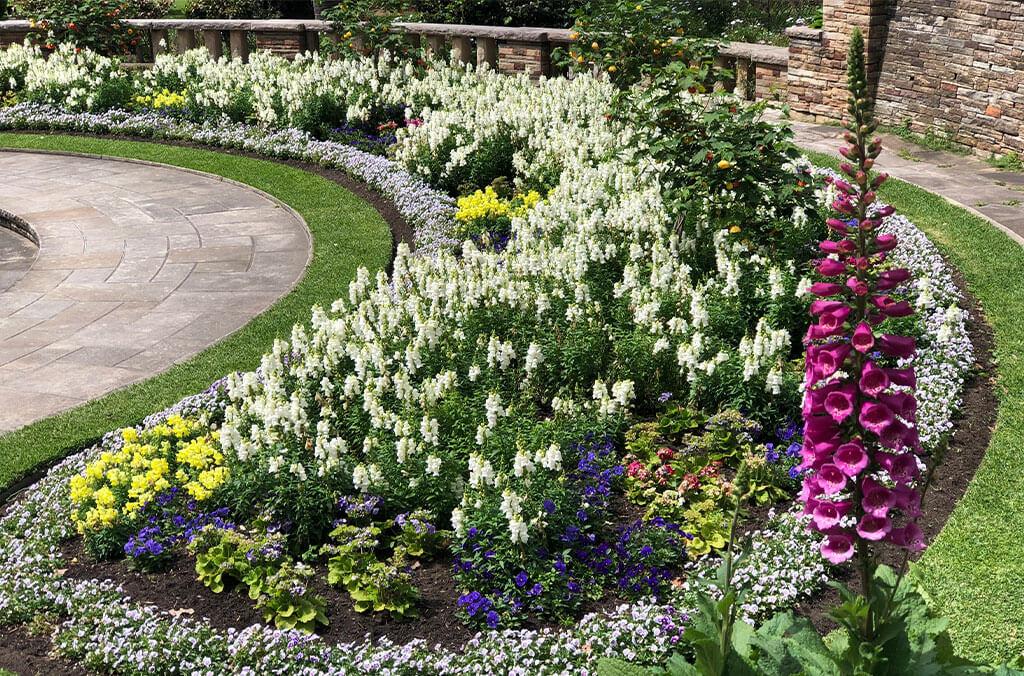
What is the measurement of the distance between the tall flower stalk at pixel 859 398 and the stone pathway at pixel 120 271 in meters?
5.94

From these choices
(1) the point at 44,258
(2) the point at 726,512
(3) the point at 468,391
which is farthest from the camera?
(1) the point at 44,258

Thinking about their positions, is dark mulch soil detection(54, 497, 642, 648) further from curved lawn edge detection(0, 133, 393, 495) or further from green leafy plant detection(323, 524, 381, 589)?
curved lawn edge detection(0, 133, 393, 495)

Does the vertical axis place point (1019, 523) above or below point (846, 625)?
below

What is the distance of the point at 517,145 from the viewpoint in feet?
38.3

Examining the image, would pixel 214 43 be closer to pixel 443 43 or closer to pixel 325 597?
pixel 443 43

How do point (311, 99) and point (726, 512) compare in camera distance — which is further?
point (311, 99)

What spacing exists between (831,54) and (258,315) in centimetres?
780

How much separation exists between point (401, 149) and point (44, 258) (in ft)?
12.9

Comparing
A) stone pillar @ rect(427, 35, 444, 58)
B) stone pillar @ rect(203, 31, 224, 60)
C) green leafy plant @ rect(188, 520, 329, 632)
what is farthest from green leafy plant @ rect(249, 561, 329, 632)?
stone pillar @ rect(203, 31, 224, 60)

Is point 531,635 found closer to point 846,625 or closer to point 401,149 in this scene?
point 846,625

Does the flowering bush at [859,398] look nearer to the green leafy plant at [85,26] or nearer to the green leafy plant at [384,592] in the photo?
the green leafy plant at [384,592]

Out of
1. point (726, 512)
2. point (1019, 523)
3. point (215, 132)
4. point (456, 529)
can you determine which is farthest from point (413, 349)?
point (215, 132)

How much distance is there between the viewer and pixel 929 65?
12.6 meters

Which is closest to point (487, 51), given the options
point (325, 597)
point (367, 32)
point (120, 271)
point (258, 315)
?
point (367, 32)
